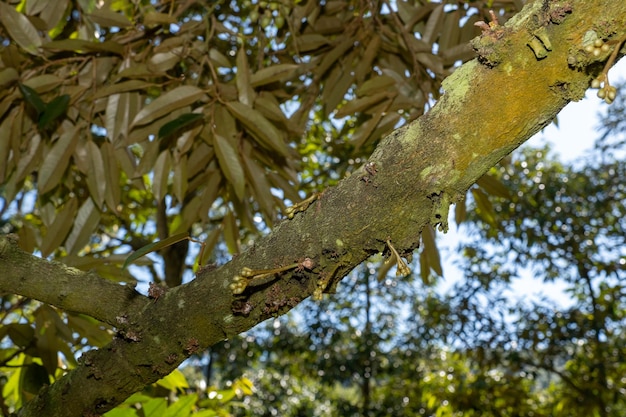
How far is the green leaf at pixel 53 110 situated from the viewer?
0.96 meters

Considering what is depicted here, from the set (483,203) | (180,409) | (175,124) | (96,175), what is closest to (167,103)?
(175,124)

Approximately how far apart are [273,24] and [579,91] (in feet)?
3.65

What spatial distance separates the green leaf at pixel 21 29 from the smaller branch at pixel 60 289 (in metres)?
0.52

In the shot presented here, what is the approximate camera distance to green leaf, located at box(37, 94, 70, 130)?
3.14 ft

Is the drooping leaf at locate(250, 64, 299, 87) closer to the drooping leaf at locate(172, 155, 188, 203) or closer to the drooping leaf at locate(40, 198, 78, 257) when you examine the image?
the drooping leaf at locate(172, 155, 188, 203)

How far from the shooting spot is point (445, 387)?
9.34 feet

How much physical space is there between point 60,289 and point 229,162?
0.46 meters

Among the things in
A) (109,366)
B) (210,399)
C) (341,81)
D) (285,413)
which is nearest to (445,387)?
(285,413)

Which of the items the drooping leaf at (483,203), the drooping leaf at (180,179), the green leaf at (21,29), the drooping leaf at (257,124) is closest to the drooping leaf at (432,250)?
the drooping leaf at (483,203)

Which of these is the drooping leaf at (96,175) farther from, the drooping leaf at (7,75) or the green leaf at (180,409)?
the green leaf at (180,409)

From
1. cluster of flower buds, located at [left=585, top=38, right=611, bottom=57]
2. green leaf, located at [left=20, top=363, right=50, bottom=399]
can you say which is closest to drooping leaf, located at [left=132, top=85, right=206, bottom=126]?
green leaf, located at [left=20, top=363, right=50, bottom=399]

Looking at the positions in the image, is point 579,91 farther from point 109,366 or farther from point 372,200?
point 109,366

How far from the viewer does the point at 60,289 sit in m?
0.57

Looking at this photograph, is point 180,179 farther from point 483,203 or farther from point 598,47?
point 598,47
